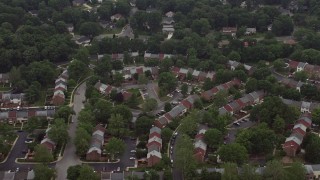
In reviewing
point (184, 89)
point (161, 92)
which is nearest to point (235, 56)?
point (184, 89)

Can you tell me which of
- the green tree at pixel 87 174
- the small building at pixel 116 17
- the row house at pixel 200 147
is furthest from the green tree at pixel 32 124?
the small building at pixel 116 17

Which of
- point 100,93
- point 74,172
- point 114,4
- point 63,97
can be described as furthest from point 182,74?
point 114,4

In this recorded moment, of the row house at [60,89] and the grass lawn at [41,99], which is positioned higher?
the row house at [60,89]

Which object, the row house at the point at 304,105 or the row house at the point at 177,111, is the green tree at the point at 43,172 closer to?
the row house at the point at 177,111

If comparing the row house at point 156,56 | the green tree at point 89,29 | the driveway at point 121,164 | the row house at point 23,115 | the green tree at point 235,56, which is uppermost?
the green tree at point 89,29

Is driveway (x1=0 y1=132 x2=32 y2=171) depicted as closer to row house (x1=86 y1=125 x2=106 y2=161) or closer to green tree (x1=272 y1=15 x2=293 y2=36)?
row house (x1=86 y1=125 x2=106 y2=161)

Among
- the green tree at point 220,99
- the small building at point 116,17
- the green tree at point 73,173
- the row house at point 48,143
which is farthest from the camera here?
the small building at point 116,17

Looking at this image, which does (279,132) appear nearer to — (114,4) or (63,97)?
(63,97)
